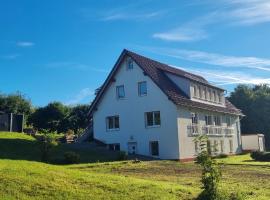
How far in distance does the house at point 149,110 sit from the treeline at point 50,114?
30.5 metres

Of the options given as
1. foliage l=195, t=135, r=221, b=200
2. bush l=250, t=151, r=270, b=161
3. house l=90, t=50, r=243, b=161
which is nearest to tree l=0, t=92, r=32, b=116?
house l=90, t=50, r=243, b=161

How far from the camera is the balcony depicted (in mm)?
45109

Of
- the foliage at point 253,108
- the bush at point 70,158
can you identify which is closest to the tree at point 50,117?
the foliage at point 253,108

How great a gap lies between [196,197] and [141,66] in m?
28.3

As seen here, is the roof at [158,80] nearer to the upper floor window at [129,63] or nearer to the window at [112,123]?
the upper floor window at [129,63]

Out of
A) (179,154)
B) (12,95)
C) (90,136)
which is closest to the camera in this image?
(179,154)

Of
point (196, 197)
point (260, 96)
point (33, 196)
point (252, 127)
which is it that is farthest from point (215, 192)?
point (260, 96)

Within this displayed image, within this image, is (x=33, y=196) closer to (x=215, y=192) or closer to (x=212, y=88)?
(x=215, y=192)

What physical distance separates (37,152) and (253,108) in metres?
51.6

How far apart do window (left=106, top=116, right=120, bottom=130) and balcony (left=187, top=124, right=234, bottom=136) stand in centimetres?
740

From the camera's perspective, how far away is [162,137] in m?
42.8

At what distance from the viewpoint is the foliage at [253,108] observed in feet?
248

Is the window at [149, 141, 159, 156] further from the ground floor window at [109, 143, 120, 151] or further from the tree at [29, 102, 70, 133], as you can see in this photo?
the tree at [29, 102, 70, 133]

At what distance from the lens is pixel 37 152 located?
33.9 m
